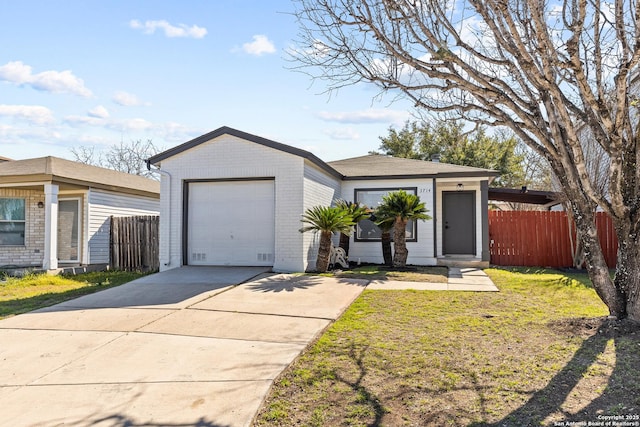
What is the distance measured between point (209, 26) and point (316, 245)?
19.7 ft

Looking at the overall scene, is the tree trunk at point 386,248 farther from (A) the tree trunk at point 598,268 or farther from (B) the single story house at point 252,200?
(A) the tree trunk at point 598,268

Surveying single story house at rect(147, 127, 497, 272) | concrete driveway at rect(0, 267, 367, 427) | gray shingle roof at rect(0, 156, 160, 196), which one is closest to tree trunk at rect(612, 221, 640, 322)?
concrete driveway at rect(0, 267, 367, 427)

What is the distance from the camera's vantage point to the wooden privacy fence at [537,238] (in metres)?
13.1

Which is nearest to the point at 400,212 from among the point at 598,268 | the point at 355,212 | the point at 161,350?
the point at 355,212

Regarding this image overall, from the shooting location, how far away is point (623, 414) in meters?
3.16

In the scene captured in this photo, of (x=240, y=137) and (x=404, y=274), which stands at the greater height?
(x=240, y=137)

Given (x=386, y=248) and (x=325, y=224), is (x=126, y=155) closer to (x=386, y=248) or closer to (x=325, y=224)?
(x=386, y=248)

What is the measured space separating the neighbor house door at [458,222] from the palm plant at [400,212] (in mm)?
3004

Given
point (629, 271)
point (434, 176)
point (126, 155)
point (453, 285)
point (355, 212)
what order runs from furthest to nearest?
point (126, 155), point (434, 176), point (355, 212), point (453, 285), point (629, 271)

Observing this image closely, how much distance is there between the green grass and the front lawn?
568 cm

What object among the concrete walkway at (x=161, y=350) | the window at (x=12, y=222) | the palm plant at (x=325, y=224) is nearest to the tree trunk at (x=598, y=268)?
the concrete walkway at (x=161, y=350)

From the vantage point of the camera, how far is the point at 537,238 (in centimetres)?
1337

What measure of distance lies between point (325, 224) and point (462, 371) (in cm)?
647

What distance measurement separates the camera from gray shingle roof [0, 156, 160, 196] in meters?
12.1
